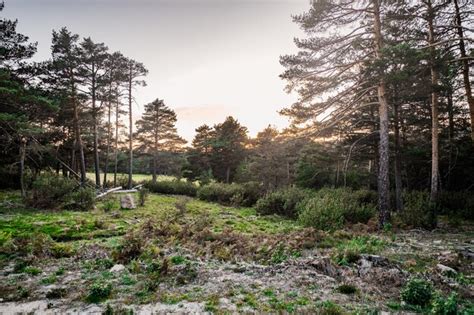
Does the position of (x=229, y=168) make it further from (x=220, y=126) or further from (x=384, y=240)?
(x=384, y=240)

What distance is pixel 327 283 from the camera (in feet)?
14.9

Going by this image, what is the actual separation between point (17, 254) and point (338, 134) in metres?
13.4

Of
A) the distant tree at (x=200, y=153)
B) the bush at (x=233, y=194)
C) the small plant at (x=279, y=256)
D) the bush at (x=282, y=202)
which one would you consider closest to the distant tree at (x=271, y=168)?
the bush at (x=233, y=194)

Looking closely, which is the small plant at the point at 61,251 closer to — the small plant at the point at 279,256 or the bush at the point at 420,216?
the small plant at the point at 279,256

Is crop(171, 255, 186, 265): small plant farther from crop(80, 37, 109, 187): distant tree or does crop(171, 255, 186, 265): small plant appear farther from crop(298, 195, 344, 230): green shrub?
crop(80, 37, 109, 187): distant tree

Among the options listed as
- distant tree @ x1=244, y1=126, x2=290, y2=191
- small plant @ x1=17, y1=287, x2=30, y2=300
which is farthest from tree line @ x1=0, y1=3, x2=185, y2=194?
distant tree @ x1=244, y1=126, x2=290, y2=191

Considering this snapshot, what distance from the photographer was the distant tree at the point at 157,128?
28.8m

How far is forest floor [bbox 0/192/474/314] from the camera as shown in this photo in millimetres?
3859

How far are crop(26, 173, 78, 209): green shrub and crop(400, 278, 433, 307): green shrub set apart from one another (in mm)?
14662

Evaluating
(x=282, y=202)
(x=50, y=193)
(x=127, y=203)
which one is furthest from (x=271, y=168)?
(x=50, y=193)

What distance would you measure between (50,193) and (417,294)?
15306mm

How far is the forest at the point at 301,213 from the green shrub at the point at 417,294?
0.06 feet

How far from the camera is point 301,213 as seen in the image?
11180 mm

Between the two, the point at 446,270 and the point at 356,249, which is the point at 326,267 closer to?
the point at 356,249
